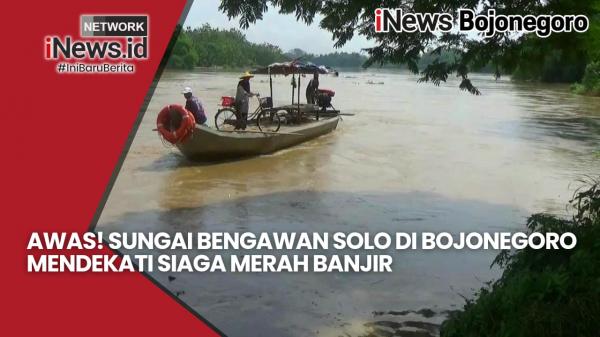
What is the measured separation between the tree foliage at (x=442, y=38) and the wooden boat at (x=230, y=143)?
5.69 m

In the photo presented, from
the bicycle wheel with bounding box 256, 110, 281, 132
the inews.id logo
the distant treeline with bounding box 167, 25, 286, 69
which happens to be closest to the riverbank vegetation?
the inews.id logo

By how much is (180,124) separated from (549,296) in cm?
843

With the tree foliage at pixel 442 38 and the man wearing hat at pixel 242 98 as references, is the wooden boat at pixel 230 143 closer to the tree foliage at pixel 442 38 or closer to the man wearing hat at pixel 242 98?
the man wearing hat at pixel 242 98

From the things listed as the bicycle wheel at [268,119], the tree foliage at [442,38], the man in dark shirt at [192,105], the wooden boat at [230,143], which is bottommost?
the wooden boat at [230,143]

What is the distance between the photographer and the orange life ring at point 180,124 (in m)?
10.1

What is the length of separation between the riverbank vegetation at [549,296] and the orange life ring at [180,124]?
7781 mm

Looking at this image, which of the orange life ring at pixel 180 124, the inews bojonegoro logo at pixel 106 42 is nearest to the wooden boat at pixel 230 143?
the orange life ring at pixel 180 124

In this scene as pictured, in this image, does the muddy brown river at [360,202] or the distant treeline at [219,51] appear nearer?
the muddy brown river at [360,202]

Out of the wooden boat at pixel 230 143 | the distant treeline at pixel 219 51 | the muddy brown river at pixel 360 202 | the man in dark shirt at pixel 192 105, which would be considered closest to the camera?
the muddy brown river at pixel 360 202

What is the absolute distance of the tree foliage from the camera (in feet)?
14.9

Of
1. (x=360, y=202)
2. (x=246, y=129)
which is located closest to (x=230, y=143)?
(x=246, y=129)

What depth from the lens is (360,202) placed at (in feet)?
28.6

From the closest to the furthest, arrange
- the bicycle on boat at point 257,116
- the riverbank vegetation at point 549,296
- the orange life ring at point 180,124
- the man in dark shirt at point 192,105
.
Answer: the riverbank vegetation at point 549,296, the orange life ring at point 180,124, the man in dark shirt at point 192,105, the bicycle on boat at point 257,116

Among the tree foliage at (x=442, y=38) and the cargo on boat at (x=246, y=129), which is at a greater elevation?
the tree foliage at (x=442, y=38)
